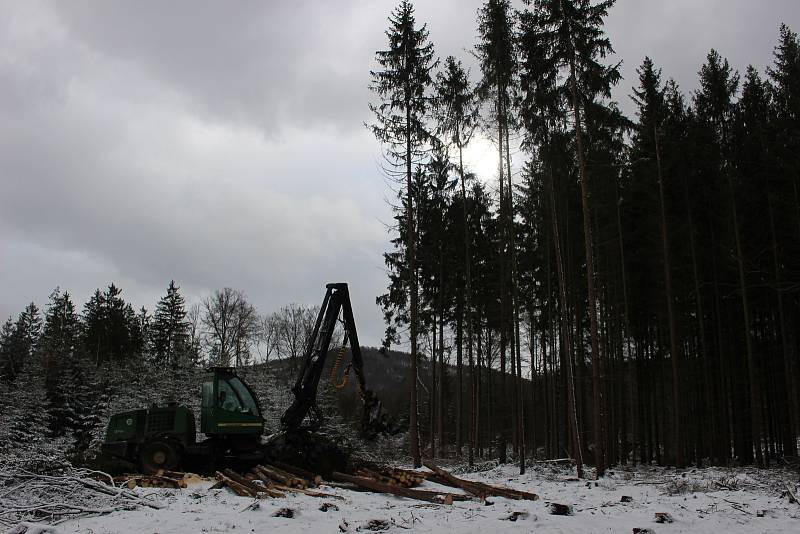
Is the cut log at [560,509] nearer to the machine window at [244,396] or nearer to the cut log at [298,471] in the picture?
the cut log at [298,471]

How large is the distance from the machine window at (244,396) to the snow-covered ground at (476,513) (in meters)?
3.21

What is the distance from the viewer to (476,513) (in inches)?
390

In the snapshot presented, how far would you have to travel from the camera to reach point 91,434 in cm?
3659

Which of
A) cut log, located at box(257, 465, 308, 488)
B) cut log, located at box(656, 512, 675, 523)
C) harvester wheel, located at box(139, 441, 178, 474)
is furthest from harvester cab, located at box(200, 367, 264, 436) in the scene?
cut log, located at box(656, 512, 675, 523)

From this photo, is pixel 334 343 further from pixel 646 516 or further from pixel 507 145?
pixel 646 516

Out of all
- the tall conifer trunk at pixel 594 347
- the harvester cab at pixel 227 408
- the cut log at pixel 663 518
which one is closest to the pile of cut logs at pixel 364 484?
the harvester cab at pixel 227 408

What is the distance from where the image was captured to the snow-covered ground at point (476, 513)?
8.66 m

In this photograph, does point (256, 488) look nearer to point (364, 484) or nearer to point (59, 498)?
point (364, 484)

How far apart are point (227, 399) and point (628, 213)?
18.3m

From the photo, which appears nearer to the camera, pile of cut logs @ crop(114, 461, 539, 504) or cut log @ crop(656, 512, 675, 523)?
cut log @ crop(656, 512, 675, 523)

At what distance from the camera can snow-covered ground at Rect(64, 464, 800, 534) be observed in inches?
341

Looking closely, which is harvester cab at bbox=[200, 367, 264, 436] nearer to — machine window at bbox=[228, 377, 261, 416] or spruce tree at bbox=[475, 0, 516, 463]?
machine window at bbox=[228, 377, 261, 416]

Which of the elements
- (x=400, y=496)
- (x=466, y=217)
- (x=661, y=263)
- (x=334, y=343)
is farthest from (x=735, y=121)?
(x=334, y=343)

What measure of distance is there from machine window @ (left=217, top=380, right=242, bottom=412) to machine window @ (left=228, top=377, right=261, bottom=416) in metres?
0.12
